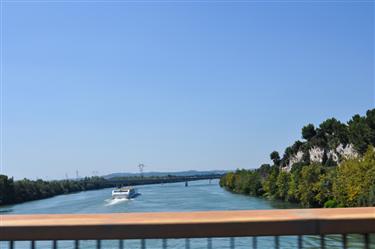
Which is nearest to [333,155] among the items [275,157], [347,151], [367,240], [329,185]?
[347,151]

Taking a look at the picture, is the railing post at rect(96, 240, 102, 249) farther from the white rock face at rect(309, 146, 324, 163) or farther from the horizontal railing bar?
the white rock face at rect(309, 146, 324, 163)

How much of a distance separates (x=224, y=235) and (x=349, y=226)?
766 mm

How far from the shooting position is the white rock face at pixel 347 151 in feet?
273

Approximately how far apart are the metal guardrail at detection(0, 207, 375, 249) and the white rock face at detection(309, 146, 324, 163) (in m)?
104

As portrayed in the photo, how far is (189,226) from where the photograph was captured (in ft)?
11.4

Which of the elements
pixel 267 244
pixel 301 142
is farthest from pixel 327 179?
pixel 267 244

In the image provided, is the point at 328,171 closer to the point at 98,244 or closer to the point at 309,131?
the point at 309,131

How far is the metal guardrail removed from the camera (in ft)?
11.4

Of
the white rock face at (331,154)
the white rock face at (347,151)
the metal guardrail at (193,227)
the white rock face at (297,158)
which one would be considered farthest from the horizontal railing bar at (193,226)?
the white rock face at (297,158)

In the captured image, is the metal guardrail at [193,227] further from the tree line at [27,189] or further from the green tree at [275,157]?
the green tree at [275,157]

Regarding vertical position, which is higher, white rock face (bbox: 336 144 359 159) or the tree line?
white rock face (bbox: 336 144 359 159)

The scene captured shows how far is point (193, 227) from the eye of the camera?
3471 mm

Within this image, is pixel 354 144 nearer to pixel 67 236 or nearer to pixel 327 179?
pixel 327 179

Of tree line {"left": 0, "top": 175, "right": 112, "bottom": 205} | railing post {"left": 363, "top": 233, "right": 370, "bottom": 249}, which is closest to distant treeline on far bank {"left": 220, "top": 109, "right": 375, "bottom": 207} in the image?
tree line {"left": 0, "top": 175, "right": 112, "bottom": 205}
